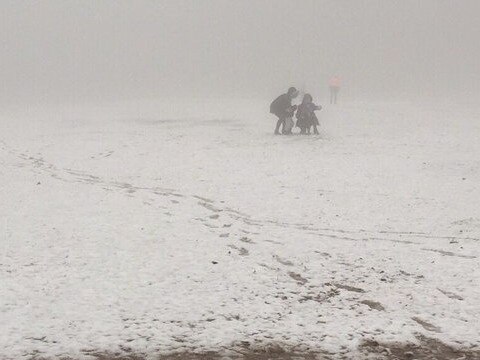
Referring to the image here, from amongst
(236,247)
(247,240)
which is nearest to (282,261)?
(236,247)

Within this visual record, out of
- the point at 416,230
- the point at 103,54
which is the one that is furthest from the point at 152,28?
the point at 416,230

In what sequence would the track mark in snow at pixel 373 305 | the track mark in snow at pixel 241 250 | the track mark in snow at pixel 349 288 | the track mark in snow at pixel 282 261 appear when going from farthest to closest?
the track mark in snow at pixel 241 250
the track mark in snow at pixel 282 261
the track mark in snow at pixel 349 288
the track mark in snow at pixel 373 305

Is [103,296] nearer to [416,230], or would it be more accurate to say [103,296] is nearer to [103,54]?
[416,230]

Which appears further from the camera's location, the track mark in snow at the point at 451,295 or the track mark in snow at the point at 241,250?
the track mark in snow at the point at 241,250

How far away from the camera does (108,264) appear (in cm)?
845

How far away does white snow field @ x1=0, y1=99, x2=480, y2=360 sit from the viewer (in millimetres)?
6422

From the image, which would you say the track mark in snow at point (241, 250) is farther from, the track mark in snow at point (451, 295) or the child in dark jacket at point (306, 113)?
the child in dark jacket at point (306, 113)

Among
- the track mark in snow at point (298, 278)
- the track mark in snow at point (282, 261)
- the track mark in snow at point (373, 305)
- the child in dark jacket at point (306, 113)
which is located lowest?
the track mark in snow at point (373, 305)

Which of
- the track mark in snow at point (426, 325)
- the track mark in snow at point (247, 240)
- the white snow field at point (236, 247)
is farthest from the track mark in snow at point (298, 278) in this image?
the track mark in snow at point (426, 325)

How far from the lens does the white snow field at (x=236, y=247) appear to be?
21.1ft

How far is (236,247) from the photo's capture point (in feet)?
31.1

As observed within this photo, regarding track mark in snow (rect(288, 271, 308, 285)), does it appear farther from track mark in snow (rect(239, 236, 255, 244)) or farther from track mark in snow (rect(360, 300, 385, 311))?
track mark in snow (rect(239, 236, 255, 244))

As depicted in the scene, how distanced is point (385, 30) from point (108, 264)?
130 meters

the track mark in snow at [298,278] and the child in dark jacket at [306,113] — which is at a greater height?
the child in dark jacket at [306,113]
